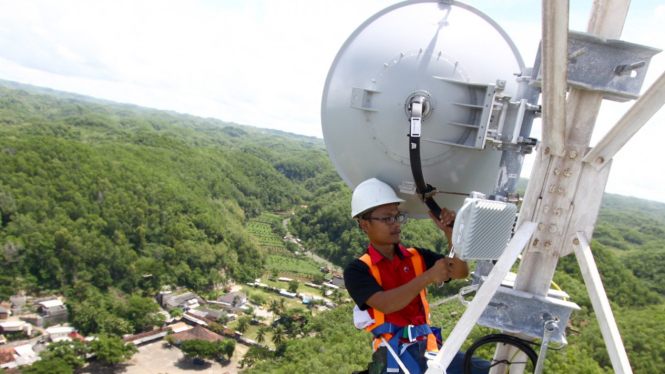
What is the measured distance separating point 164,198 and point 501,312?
201 ft

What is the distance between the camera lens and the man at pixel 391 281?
7.80ft

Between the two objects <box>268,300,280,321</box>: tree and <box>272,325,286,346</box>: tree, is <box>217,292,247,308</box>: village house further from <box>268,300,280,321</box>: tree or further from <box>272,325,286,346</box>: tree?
<box>272,325,286,346</box>: tree

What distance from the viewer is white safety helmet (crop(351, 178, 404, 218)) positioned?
2.79 meters

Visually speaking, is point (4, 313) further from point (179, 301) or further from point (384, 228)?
point (384, 228)

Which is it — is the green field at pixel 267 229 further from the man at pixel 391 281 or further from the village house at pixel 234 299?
the man at pixel 391 281

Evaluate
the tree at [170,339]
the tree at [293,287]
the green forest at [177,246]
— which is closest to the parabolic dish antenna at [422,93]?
the green forest at [177,246]

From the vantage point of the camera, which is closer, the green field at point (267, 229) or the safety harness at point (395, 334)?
the safety harness at point (395, 334)

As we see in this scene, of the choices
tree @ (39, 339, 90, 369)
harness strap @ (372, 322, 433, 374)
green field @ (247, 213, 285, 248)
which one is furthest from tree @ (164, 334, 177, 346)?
harness strap @ (372, 322, 433, 374)

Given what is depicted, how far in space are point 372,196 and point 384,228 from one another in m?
0.24

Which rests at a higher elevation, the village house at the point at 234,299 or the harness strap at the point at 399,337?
the harness strap at the point at 399,337

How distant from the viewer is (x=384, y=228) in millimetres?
2793

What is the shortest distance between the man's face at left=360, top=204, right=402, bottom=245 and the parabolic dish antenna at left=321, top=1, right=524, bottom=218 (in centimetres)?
23

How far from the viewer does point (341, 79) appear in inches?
121

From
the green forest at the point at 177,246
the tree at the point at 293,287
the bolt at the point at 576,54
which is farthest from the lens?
the tree at the point at 293,287
